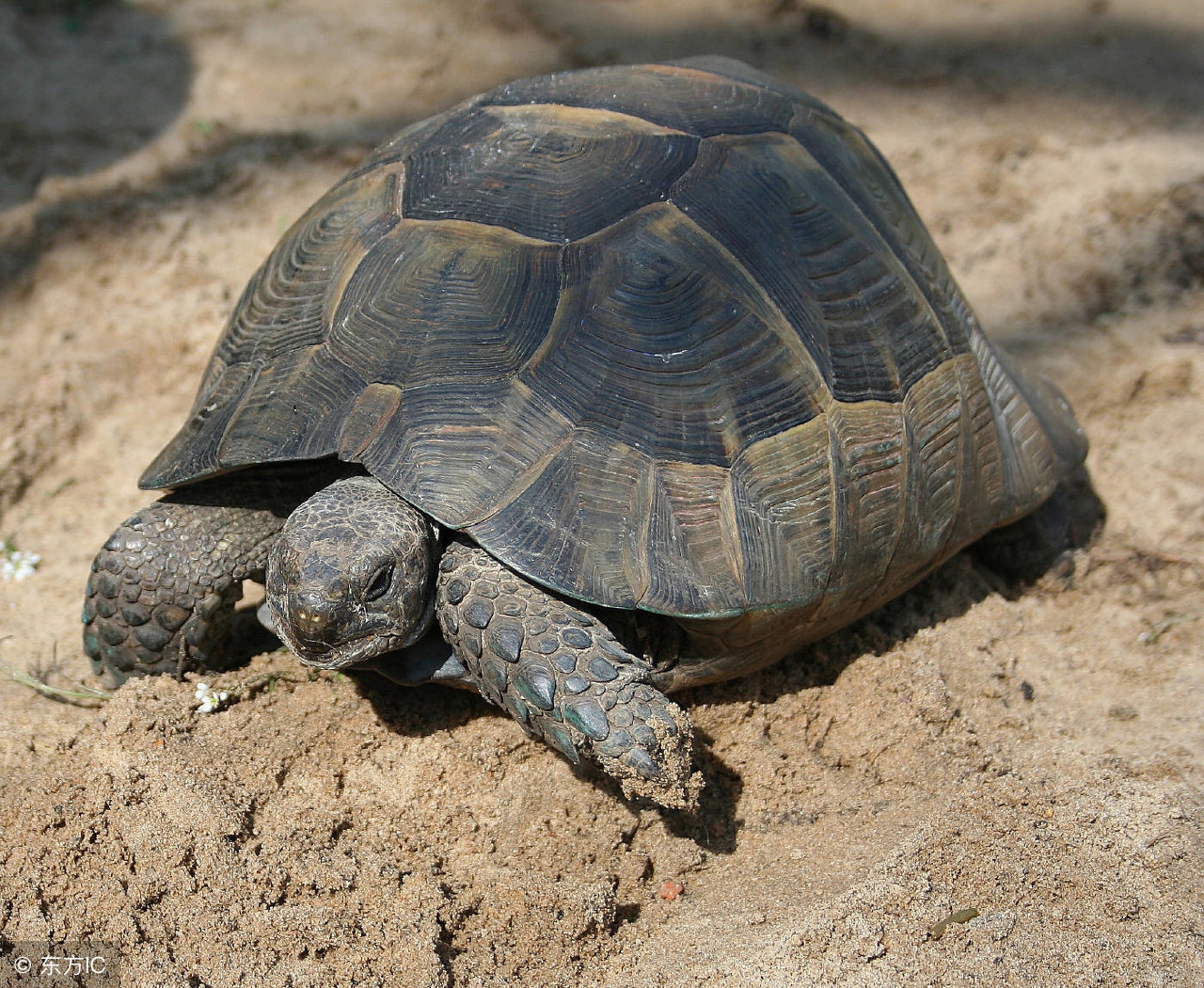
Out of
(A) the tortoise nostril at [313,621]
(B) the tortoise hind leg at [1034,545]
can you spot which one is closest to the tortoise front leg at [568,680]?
(A) the tortoise nostril at [313,621]

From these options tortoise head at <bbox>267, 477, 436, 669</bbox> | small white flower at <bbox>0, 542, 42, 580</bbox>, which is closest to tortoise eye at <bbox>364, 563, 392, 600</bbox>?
tortoise head at <bbox>267, 477, 436, 669</bbox>

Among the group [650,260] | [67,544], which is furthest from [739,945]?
[67,544]

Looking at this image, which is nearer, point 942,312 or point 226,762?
point 226,762

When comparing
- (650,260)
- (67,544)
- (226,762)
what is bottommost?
(67,544)

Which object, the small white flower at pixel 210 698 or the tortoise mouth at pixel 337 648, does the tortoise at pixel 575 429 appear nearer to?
the tortoise mouth at pixel 337 648

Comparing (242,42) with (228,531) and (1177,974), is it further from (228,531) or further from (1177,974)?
(1177,974)

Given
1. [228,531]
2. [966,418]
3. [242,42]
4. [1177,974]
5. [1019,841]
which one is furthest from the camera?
[242,42]
